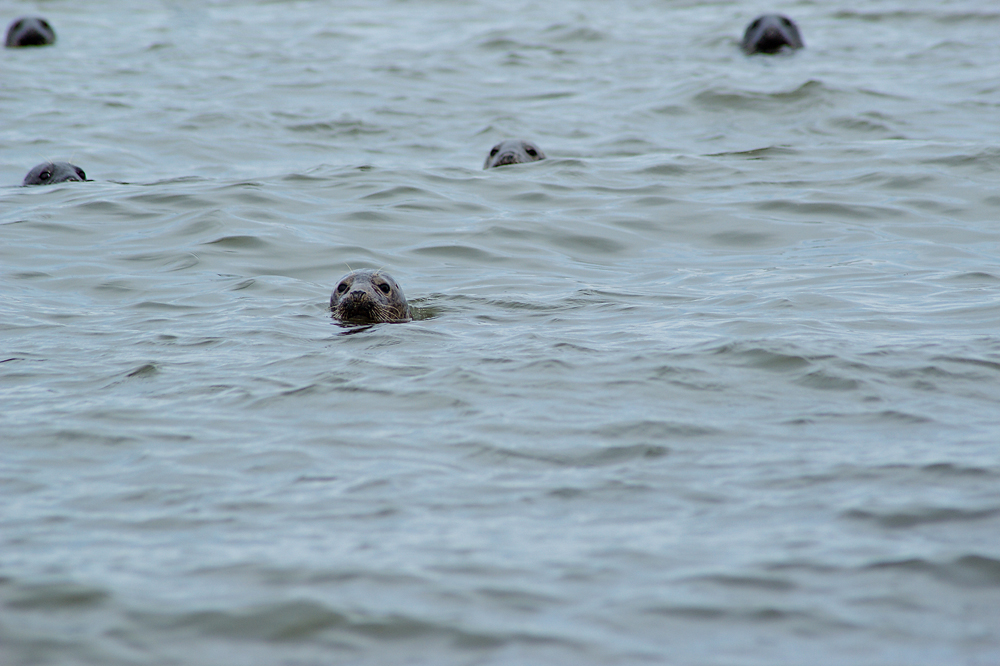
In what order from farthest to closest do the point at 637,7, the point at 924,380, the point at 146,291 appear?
the point at 637,7, the point at 146,291, the point at 924,380

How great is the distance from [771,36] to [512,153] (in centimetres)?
939

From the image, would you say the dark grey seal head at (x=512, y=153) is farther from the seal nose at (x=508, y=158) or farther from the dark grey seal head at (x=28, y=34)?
the dark grey seal head at (x=28, y=34)

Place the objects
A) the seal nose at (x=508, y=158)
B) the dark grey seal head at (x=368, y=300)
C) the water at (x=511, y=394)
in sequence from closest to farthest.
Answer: the water at (x=511, y=394)
the dark grey seal head at (x=368, y=300)
the seal nose at (x=508, y=158)

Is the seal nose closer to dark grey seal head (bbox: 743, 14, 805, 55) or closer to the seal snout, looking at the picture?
the seal snout

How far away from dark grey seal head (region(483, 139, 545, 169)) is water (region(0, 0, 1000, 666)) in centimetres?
31

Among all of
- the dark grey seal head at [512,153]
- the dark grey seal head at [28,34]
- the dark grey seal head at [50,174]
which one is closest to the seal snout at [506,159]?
the dark grey seal head at [512,153]

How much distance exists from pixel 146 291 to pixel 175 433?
3.57 m

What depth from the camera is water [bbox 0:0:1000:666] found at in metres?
4.15

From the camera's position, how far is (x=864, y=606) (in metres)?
4.10

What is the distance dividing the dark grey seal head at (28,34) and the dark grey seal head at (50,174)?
1127 centimetres

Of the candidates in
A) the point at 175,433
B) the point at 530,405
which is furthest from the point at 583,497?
the point at 175,433

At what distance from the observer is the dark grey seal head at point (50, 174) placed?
1287cm

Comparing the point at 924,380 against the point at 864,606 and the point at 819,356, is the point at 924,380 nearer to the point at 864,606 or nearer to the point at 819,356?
the point at 819,356

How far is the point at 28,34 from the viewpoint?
22.9m
